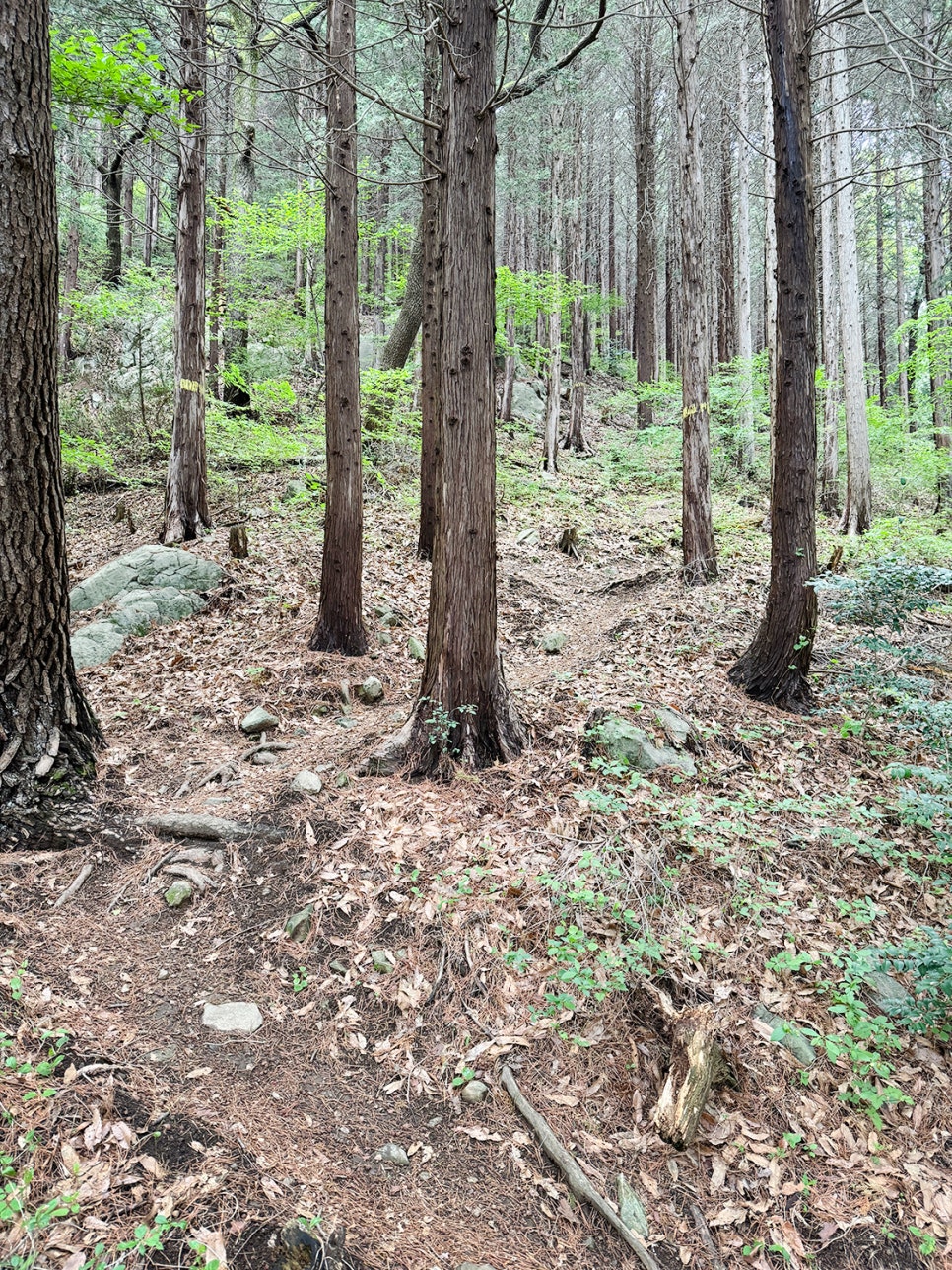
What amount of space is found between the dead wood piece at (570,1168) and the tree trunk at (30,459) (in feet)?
9.79

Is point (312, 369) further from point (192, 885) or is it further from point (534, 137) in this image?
point (192, 885)

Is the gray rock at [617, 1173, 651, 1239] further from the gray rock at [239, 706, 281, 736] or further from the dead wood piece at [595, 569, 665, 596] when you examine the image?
the dead wood piece at [595, 569, 665, 596]

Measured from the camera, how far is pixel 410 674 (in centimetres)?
727

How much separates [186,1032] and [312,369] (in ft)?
54.6

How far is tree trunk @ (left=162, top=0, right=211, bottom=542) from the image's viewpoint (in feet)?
29.1

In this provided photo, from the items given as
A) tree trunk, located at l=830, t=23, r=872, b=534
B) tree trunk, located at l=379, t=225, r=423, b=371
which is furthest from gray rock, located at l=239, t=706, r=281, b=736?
tree trunk, located at l=830, t=23, r=872, b=534

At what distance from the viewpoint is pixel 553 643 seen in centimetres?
791

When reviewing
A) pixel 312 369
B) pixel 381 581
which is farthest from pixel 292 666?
pixel 312 369

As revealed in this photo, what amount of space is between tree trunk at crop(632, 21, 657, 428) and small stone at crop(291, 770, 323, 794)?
17834 millimetres

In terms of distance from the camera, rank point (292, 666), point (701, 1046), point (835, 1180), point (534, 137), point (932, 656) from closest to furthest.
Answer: point (835, 1180)
point (701, 1046)
point (932, 656)
point (292, 666)
point (534, 137)

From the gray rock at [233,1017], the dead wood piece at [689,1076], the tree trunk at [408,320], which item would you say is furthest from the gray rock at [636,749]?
the tree trunk at [408,320]

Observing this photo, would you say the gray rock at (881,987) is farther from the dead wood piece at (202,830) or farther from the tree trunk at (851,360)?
the tree trunk at (851,360)

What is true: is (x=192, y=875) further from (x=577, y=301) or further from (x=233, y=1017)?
(x=577, y=301)

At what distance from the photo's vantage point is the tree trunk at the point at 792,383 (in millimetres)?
5488
